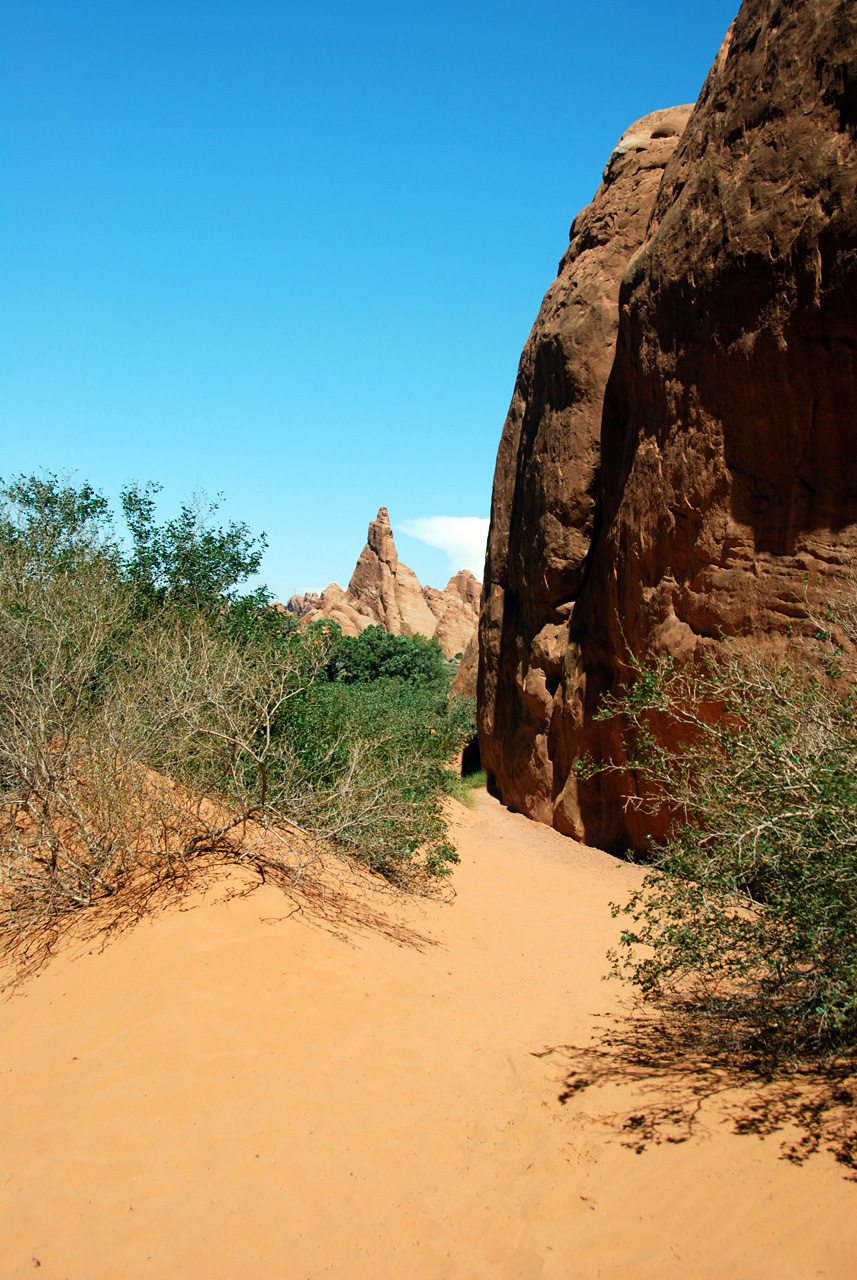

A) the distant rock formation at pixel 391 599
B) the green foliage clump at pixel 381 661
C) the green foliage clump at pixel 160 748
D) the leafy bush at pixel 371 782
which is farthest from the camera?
the distant rock formation at pixel 391 599

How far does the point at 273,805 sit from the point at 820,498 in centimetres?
578

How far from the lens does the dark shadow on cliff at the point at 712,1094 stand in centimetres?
321

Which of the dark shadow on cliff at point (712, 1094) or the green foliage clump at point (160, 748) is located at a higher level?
the green foliage clump at point (160, 748)

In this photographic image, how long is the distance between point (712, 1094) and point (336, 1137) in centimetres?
190

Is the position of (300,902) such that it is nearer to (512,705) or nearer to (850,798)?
(850,798)

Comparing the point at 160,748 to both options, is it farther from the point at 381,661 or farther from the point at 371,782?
the point at 381,661

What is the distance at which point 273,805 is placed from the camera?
684 cm

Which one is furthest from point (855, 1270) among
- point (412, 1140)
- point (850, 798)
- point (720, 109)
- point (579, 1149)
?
point (720, 109)

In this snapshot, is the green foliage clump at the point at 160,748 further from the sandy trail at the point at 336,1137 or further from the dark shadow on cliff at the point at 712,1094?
the dark shadow on cliff at the point at 712,1094

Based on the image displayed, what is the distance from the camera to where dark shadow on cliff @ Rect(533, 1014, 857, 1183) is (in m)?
3.21

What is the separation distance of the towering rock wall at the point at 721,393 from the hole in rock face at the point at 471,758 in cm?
636

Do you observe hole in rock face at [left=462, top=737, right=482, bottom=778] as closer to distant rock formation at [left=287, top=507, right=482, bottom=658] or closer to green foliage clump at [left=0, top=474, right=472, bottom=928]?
green foliage clump at [left=0, top=474, right=472, bottom=928]

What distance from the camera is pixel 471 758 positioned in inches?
737

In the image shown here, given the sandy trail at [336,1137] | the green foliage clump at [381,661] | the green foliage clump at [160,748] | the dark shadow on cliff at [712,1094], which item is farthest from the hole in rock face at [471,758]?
the dark shadow on cliff at [712,1094]
